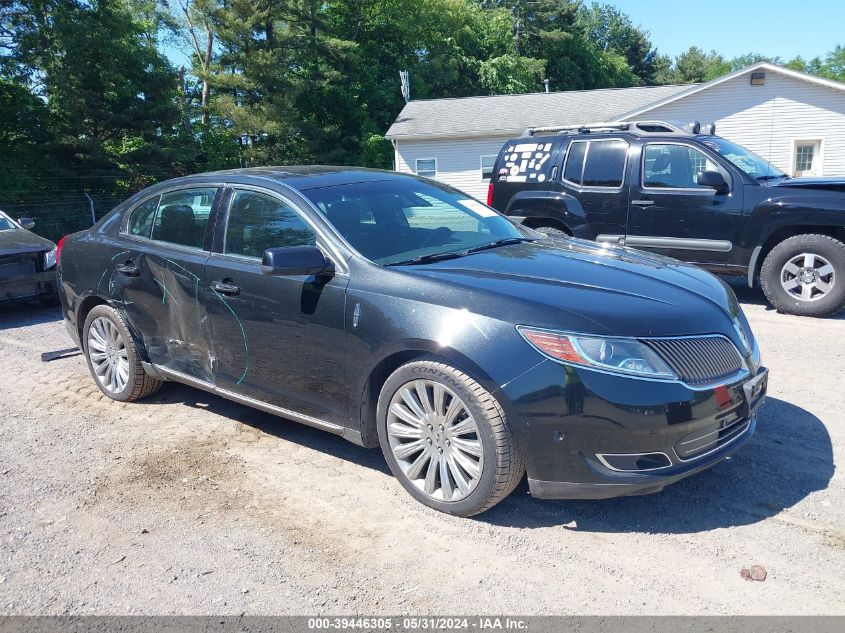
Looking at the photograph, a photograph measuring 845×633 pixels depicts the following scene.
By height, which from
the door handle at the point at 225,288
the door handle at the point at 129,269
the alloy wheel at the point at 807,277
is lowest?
the alloy wheel at the point at 807,277

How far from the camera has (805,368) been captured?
18.8ft

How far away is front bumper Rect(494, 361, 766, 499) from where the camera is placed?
3139 mm

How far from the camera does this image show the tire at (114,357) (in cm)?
521

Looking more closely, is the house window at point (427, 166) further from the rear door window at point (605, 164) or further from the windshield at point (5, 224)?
the rear door window at point (605, 164)

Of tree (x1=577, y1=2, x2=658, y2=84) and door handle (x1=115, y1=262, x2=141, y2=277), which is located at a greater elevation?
tree (x1=577, y1=2, x2=658, y2=84)

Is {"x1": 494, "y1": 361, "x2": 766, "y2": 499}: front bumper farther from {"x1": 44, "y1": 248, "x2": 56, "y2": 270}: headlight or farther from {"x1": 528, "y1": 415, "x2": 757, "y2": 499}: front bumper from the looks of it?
{"x1": 44, "y1": 248, "x2": 56, "y2": 270}: headlight

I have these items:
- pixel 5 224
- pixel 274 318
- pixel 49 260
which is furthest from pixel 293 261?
pixel 5 224

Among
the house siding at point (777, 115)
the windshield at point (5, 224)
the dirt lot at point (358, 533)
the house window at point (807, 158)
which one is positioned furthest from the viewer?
the house window at point (807, 158)

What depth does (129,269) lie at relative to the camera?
5.09 metres

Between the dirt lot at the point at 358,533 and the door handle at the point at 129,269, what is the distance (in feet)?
3.54

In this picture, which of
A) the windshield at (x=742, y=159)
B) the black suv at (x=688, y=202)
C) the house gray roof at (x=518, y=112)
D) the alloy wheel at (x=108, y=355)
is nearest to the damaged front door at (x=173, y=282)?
the alloy wheel at (x=108, y=355)

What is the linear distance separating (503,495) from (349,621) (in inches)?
37.1

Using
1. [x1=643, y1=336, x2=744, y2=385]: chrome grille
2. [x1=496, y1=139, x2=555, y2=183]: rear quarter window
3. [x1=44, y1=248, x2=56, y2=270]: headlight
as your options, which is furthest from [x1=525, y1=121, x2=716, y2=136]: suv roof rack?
[x1=44, y1=248, x2=56, y2=270]: headlight

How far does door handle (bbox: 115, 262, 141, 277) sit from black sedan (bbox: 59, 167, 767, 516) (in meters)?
0.02
